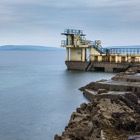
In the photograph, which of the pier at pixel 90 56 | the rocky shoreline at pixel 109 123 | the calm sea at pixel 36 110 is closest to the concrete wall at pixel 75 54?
the pier at pixel 90 56

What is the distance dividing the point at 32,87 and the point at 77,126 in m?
24.0

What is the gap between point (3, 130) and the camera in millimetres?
19953

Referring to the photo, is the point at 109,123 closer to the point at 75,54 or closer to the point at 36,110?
the point at 36,110

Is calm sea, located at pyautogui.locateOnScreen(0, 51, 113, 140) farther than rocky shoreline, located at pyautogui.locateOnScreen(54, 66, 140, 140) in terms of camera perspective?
Yes

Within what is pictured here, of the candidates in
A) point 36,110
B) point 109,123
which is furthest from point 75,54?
point 109,123

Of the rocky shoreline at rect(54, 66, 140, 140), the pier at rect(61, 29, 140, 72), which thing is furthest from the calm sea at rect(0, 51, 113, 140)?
the pier at rect(61, 29, 140, 72)

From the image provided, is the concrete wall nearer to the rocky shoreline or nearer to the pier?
the pier

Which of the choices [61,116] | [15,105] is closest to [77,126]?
[61,116]

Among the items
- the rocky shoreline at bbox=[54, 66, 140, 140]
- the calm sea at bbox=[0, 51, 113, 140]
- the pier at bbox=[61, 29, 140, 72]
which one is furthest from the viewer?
the pier at bbox=[61, 29, 140, 72]

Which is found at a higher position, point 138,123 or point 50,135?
point 138,123

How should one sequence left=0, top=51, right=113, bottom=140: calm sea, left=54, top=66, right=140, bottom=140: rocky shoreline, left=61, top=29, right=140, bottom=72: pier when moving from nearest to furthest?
left=54, top=66, right=140, bottom=140: rocky shoreline
left=0, top=51, right=113, bottom=140: calm sea
left=61, top=29, right=140, bottom=72: pier

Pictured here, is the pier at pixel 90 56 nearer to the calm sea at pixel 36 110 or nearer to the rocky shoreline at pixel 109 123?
the calm sea at pixel 36 110

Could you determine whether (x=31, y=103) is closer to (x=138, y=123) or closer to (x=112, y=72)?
(x=138, y=123)

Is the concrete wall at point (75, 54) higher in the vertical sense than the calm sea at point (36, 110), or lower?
higher
